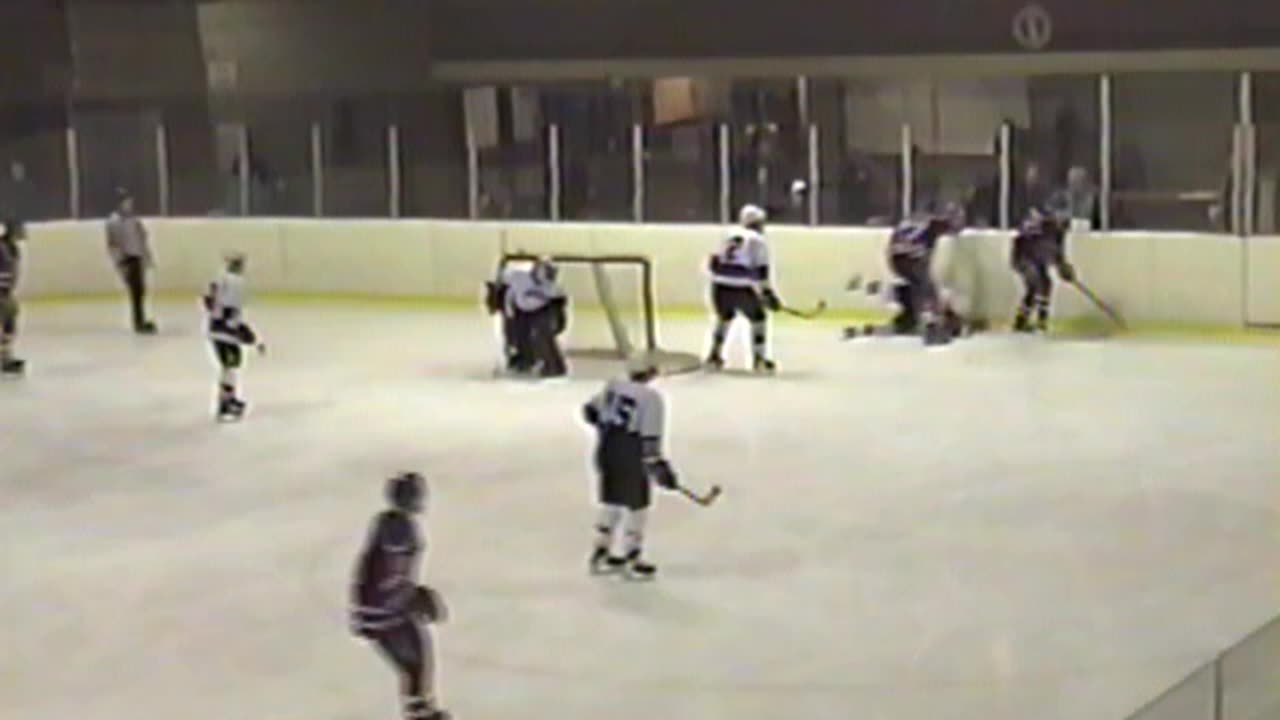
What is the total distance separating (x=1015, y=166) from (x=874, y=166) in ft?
3.94

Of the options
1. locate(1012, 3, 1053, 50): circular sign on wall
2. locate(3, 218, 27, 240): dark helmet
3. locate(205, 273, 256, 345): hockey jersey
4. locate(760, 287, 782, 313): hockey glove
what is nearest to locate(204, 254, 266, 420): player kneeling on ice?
locate(205, 273, 256, 345): hockey jersey

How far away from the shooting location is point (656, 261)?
19391 millimetres

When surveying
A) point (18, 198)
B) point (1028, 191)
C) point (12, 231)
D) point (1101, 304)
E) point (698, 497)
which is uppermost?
point (18, 198)

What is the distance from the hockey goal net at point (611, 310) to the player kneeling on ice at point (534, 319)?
355 mm

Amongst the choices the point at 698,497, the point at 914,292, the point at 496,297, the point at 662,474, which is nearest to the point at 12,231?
the point at 496,297

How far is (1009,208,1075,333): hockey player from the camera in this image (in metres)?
16.9

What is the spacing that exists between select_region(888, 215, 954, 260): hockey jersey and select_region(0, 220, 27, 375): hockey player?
20.7 feet

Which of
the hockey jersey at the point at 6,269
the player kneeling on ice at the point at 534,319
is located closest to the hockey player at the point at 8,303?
the hockey jersey at the point at 6,269

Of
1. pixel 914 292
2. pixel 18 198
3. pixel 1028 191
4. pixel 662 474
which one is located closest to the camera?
pixel 662 474

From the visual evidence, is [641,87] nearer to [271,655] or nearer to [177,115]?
[177,115]

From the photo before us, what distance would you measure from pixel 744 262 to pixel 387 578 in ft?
27.8

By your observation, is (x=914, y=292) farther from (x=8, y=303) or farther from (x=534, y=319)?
(x=8, y=303)

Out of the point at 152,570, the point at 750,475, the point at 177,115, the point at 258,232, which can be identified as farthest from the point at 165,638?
the point at 177,115

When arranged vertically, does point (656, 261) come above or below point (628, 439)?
above
